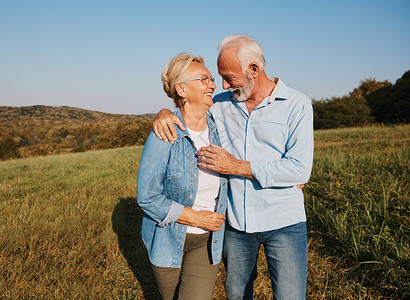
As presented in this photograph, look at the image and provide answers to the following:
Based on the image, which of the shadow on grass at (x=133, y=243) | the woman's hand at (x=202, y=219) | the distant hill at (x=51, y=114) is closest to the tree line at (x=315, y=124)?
the shadow on grass at (x=133, y=243)

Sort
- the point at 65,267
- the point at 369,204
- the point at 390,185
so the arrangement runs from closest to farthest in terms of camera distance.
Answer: the point at 65,267 < the point at 369,204 < the point at 390,185

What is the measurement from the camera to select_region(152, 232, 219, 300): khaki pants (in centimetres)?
215

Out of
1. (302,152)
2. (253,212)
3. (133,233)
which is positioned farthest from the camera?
(133,233)

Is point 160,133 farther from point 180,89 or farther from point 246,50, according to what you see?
point 246,50

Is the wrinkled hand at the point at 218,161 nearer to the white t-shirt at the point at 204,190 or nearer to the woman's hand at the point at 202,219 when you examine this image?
the white t-shirt at the point at 204,190

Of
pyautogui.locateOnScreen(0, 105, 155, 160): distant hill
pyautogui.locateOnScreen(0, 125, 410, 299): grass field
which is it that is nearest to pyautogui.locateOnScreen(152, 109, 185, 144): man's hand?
pyautogui.locateOnScreen(0, 125, 410, 299): grass field

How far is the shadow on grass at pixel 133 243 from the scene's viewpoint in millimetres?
3379

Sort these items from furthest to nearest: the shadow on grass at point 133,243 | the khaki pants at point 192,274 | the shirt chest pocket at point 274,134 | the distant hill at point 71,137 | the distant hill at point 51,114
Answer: the distant hill at point 51,114, the distant hill at point 71,137, the shadow on grass at point 133,243, the khaki pants at point 192,274, the shirt chest pocket at point 274,134

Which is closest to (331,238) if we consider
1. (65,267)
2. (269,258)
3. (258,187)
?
(269,258)

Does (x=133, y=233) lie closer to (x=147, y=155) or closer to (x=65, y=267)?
(x=65, y=267)

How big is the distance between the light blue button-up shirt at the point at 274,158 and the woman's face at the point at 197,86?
349mm

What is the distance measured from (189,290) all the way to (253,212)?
2.76 feet

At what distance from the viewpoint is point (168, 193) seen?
2135 mm

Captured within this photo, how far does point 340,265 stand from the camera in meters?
3.30
